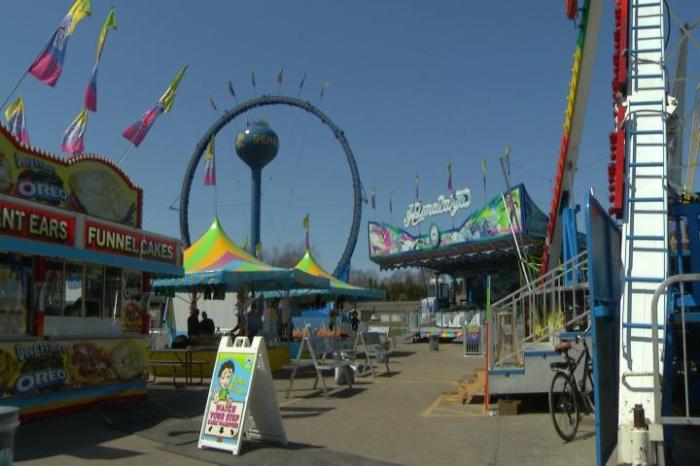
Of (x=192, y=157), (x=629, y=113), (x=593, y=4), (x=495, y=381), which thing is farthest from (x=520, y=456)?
(x=192, y=157)

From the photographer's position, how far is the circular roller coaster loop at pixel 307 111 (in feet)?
162

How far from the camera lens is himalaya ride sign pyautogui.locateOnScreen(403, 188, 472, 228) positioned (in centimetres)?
3956

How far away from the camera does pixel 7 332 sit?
991 centimetres

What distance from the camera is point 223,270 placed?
16703 millimetres

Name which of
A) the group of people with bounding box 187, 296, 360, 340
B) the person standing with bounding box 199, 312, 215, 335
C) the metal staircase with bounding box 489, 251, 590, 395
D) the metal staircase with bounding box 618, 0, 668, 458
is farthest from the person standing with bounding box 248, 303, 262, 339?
the metal staircase with bounding box 618, 0, 668, 458

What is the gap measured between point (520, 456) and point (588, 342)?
2.30 m

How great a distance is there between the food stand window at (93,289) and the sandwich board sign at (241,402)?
425 cm

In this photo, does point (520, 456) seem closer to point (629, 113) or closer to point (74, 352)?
point (629, 113)

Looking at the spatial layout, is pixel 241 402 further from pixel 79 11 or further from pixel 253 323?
pixel 253 323

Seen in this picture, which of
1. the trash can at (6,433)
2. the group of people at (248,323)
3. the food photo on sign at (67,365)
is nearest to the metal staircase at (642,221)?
the trash can at (6,433)

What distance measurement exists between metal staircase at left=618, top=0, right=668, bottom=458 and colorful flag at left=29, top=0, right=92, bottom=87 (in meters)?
10.3

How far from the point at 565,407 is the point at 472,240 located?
29.2 m

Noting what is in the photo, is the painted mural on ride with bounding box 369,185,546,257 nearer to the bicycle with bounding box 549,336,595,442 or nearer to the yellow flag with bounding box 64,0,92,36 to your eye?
the yellow flag with bounding box 64,0,92,36

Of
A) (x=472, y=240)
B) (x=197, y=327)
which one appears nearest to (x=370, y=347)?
(x=197, y=327)
